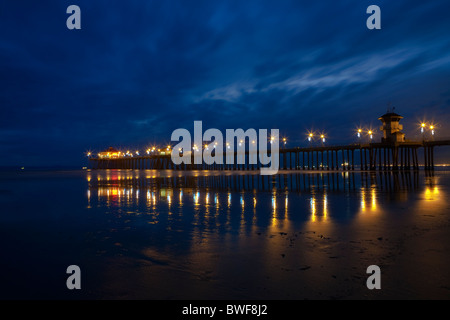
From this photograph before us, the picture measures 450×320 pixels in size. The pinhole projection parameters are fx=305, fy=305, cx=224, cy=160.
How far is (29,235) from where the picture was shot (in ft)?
30.8

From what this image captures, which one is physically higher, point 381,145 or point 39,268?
point 381,145

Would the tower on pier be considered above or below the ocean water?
above

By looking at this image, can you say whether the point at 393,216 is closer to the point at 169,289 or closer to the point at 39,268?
the point at 169,289

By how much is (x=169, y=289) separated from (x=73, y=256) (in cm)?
335

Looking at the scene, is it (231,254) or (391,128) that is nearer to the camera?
(231,254)

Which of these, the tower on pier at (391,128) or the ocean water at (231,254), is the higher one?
the tower on pier at (391,128)

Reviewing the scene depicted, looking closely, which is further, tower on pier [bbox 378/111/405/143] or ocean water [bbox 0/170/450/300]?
tower on pier [bbox 378/111/405/143]

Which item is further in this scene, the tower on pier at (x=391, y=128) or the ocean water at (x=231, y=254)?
the tower on pier at (x=391, y=128)

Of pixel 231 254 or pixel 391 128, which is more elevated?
pixel 391 128
